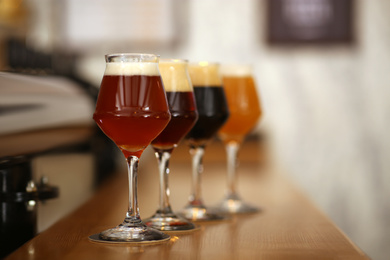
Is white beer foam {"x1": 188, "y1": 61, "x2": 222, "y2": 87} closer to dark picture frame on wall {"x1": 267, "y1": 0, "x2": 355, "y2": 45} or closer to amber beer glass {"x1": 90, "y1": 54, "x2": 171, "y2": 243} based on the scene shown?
amber beer glass {"x1": 90, "y1": 54, "x2": 171, "y2": 243}

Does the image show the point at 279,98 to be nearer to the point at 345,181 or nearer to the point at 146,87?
the point at 345,181

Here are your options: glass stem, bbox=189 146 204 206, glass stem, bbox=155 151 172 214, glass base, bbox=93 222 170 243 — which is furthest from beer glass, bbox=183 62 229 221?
glass base, bbox=93 222 170 243

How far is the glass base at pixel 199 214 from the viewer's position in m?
1.23

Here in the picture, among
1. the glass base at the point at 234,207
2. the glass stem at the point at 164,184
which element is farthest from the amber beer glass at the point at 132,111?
the glass base at the point at 234,207

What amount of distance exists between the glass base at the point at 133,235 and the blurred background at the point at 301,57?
10.2 ft

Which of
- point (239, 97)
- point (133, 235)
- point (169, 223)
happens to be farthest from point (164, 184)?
point (239, 97)

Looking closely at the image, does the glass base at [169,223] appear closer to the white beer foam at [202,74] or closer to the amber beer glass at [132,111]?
the amber beer glass at [132,111]

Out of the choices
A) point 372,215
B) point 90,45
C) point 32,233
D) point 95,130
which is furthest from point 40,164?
point 372,215

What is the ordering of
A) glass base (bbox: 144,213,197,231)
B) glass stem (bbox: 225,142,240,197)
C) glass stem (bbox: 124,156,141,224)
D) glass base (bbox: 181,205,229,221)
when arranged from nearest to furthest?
1. glass stem (bbox: 124,156,141,224)
2. glass base (bbox: 144,213,197,231)
3. glass base (bbox: 181,205,229,221)
4. glass stem (bbox: 225,142,240,197)

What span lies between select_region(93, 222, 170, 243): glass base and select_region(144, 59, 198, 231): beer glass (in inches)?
4.8

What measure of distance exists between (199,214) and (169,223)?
0.53 ft

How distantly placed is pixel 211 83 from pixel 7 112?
0.41 m

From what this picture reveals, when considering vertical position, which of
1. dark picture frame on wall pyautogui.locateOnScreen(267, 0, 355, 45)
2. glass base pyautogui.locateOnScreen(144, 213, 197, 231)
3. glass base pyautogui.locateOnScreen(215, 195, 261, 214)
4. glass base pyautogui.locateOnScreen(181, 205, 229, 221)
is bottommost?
glass base pyautogui.locateOnScreen(215, 195, 261, 214)

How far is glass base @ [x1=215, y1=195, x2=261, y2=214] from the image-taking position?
1356 millimetres
